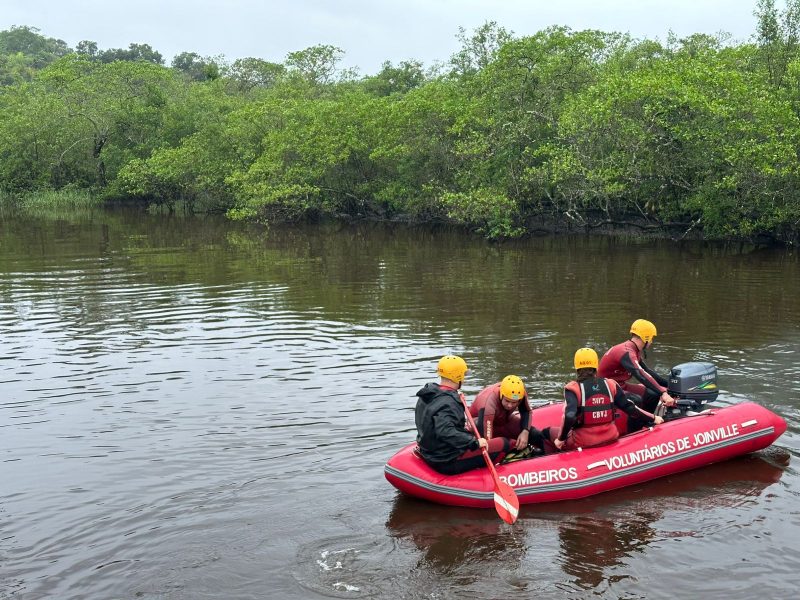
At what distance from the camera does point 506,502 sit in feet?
24.5

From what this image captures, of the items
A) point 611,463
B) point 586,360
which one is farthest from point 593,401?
point 611,463

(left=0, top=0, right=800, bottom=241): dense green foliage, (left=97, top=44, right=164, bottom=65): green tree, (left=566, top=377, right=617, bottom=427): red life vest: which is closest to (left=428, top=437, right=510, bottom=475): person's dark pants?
(left=566, top=377, right=617, bottom=427): red life vest

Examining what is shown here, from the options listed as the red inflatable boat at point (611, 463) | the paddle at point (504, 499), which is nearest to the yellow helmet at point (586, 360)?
the red inflatable boat at point (611, 463)

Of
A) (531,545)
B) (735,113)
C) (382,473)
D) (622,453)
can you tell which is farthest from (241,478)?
(735,113)

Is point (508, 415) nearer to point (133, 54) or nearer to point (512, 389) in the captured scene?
point (512, 389)

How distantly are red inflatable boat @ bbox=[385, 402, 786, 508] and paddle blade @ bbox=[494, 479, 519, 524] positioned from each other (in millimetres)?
141

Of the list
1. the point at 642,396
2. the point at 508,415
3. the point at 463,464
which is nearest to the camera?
the point at 463,464

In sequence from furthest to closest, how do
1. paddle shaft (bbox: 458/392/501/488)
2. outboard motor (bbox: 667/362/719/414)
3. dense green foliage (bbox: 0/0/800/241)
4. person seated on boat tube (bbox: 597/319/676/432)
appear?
dense green foliage (bbox: 0/0/800/241), outboard motor (bbox: 667/362/719/414), person seated on boat tube (bbox: 597/319/676/432), paddle shaft (bbox: 458/392/501/488)

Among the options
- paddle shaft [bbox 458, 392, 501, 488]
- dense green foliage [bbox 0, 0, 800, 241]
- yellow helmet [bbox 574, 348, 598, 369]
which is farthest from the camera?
dense green foliage [bbox 0, 0, 800, 241]

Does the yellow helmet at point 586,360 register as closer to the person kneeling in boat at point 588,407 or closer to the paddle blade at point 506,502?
the person kneeling in boat at point 588,407

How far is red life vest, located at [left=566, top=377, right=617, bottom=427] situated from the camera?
813 cm

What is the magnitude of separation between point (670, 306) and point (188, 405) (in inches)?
396

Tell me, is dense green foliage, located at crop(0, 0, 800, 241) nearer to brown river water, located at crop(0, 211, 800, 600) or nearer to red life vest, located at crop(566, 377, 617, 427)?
brown river water, located at crop(0, 211, 800, 600)

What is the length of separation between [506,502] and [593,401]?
1.41m
